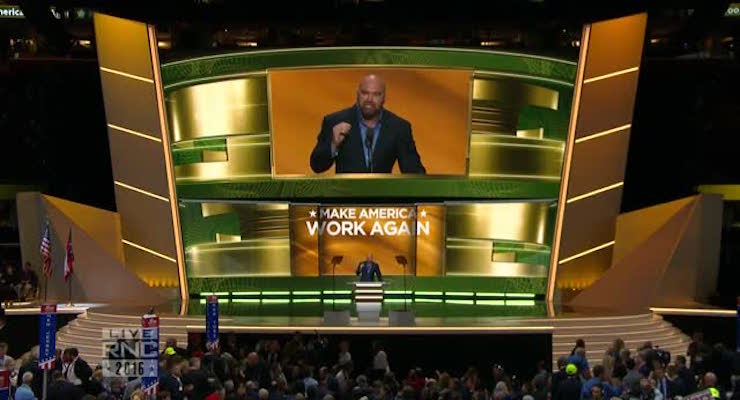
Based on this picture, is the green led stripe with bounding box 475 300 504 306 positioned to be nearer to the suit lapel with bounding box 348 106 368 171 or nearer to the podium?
the suit lapel with bounding box 348 106 368 171

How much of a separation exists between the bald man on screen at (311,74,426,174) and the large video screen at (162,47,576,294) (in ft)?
0.13

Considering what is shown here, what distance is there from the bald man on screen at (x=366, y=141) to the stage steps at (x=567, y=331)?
30.2ft

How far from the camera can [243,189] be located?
39.8 meters

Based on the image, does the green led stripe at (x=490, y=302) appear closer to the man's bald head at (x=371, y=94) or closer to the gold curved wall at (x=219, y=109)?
the man's bald head at (x=371, y=94)

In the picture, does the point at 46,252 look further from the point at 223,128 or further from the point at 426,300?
the point at 426,300

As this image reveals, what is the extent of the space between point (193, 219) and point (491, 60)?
977cm

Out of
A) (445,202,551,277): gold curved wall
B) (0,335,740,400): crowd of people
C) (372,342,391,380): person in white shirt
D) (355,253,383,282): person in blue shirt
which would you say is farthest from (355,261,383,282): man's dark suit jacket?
(0,335,740,400): crowd of people

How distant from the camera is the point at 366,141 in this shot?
38906mm

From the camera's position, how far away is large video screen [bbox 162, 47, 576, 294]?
3866 centimetres

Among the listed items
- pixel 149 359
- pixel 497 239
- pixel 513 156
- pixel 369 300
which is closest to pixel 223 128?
pixel 513 156

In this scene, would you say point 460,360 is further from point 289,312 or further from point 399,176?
point 399,176

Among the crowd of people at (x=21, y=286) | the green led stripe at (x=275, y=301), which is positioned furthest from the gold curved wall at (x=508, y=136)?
the crowd of people at (x=21, y=286)

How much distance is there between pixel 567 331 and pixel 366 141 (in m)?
10.9

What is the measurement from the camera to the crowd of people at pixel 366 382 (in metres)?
16.9
